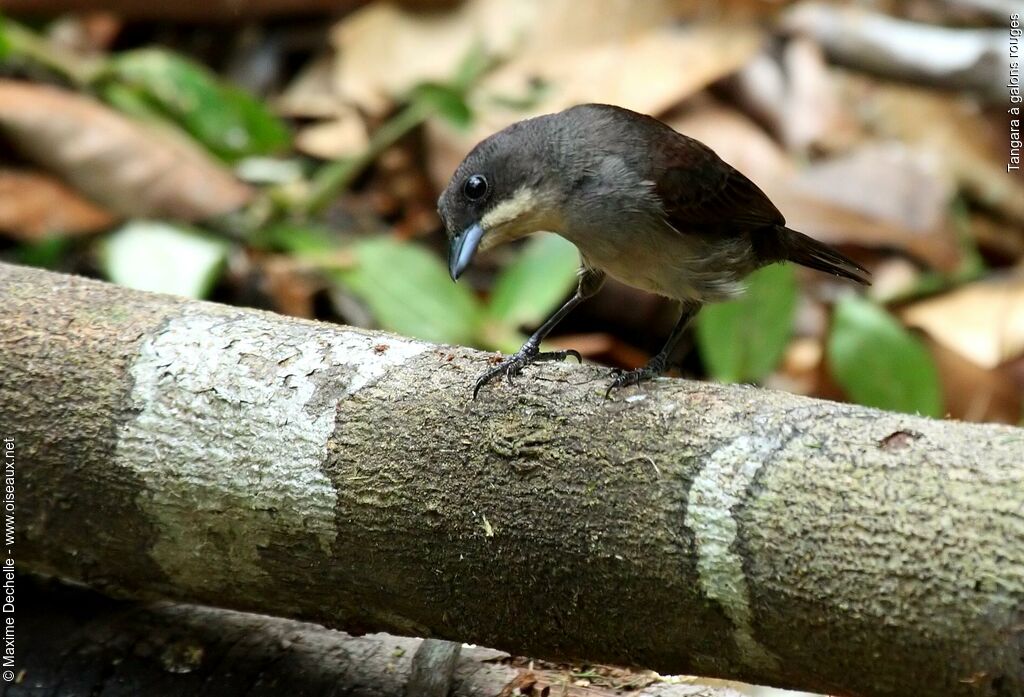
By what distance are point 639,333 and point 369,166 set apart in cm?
194

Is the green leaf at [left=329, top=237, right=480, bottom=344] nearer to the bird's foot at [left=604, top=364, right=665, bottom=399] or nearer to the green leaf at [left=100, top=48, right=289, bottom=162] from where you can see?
the green leaf at [left=100, top=48, right=289, bottom=162]

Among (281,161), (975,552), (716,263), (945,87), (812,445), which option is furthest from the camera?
(945,87)

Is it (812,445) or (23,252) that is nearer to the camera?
(812,445)

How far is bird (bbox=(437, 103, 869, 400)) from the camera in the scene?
3.21 m

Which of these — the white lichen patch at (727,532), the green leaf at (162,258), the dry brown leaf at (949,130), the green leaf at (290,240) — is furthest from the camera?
the dry brown leaf at (949,130)

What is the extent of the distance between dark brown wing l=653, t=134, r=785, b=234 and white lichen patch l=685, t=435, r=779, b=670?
3.92 feet

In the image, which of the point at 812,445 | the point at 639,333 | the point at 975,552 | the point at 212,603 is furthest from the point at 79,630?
the point at 639,333

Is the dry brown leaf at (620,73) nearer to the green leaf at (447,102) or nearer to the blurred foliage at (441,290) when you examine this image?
the green leaf at (447,102)

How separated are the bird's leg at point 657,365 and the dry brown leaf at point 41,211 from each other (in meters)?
2.91

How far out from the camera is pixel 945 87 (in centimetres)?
732

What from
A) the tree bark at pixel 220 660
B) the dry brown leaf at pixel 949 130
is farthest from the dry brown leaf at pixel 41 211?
the dry brown leaf at pixel 949 130

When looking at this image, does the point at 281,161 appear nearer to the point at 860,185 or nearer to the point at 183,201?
the point at 183,201

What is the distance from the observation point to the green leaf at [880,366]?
4652mm

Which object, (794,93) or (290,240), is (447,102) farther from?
(794,93)
